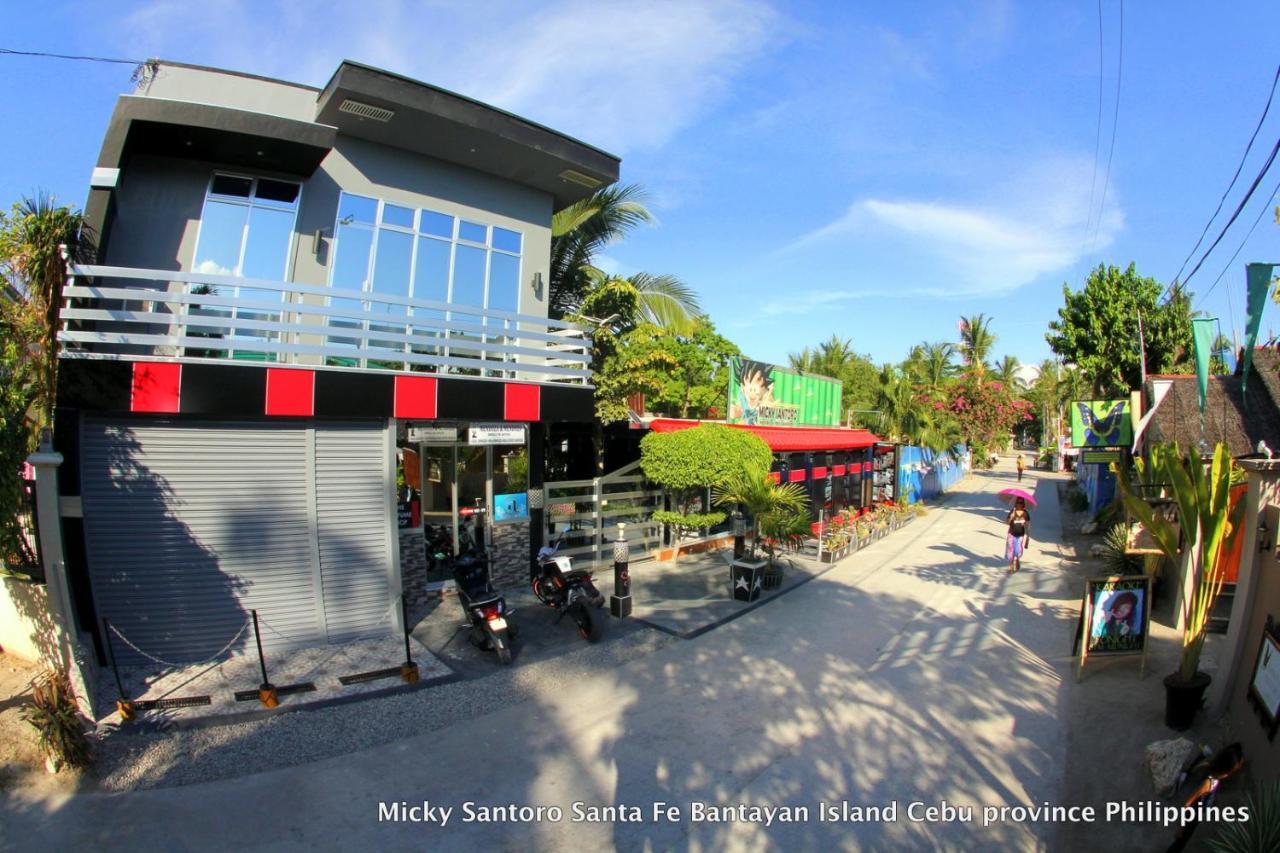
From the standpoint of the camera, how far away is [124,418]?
734cm

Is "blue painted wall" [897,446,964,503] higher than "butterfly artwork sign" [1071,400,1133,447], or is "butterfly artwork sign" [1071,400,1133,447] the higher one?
"butterfly artwork sign" [1071,400,1133,447]

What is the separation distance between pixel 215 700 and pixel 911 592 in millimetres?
11285

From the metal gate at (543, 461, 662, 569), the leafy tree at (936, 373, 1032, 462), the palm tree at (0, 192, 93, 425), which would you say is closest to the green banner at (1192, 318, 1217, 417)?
the metal gate at (543, 461, 662, 569)

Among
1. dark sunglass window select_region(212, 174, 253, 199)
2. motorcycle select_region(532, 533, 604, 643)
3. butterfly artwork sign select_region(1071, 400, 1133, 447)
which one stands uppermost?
dark sunglass window select_region(212, 174, 253, 199)

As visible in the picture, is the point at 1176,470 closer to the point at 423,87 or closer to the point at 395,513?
the point at 395,513

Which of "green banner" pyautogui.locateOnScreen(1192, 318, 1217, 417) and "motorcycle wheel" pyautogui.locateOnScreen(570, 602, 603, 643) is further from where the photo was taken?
"green banner" pyautogui.locateOnScreen(1192, 318, 1217, 417)

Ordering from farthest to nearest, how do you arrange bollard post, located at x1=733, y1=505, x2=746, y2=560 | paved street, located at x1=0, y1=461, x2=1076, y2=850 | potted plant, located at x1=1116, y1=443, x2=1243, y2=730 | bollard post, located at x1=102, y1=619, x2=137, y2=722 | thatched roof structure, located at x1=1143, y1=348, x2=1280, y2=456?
bollard post, located at x1=733, y1=505, x2=746, y2=560, thatched roof structure, located at x1=1143, y1=348, x2=1280, y2=456, potted plant, located at x1=1116, y1=443, x2=1243, y2=730, bollard post, located at x1=102, y1=619, x2=137, y2=722, paved street, located at x1=0, y1=461, x2=1076, y2=850

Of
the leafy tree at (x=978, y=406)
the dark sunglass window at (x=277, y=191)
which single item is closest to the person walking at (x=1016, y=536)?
the dark sunglass window at (x=277, y=191)

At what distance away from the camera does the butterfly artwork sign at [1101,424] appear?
59.6 feet

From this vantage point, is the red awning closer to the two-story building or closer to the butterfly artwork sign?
the two-story building

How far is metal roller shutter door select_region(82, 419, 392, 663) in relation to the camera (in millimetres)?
7270

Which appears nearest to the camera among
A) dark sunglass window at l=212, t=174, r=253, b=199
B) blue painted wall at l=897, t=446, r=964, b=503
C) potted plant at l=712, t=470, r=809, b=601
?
dark sunglass window at l=212, t=174, r=253, b=199

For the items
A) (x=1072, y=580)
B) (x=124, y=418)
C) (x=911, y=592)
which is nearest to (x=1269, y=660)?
(x=911, y=592)

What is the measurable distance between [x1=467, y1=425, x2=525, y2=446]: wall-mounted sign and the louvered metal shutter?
1730mm
